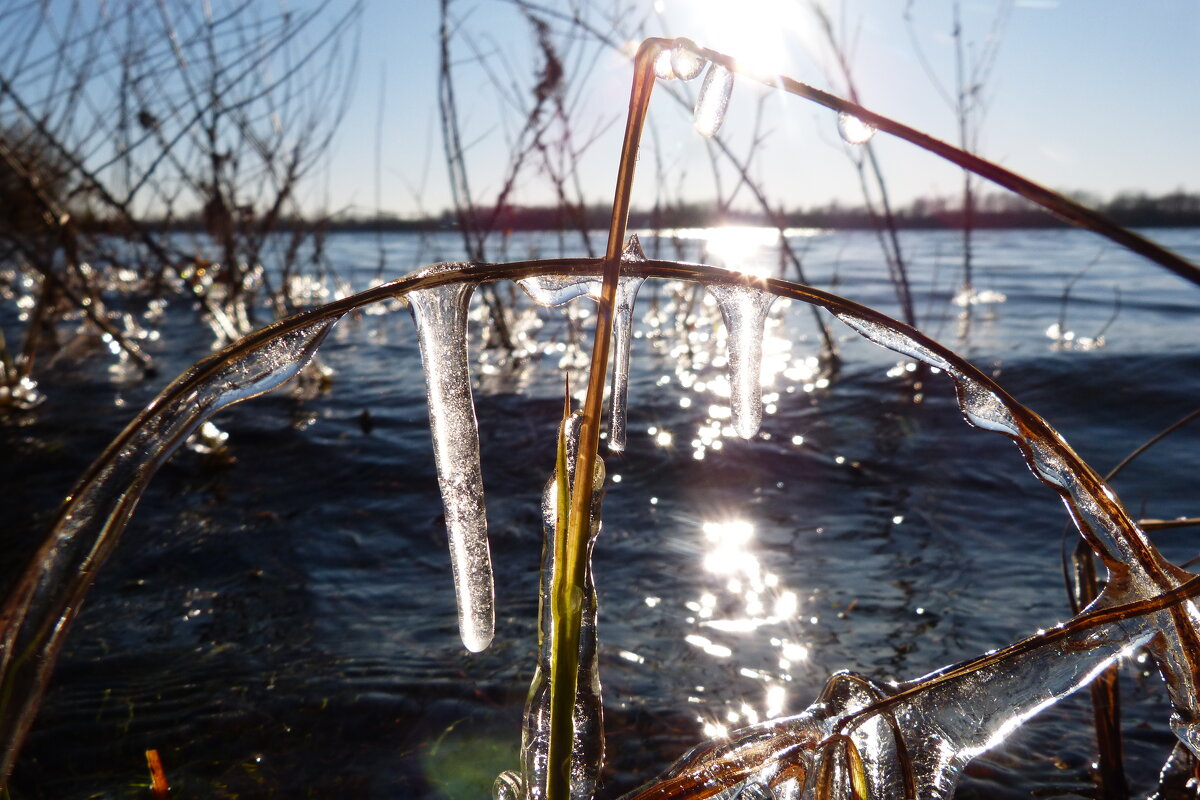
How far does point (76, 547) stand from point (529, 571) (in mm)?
2003

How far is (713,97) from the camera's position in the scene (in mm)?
676

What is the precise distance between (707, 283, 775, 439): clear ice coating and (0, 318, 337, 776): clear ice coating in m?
0.44

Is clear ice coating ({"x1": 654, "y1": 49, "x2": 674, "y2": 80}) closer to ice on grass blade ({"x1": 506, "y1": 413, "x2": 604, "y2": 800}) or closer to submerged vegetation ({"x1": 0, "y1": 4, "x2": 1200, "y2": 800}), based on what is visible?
submerged vegetation ({"x1": 0, "y1": 4, "x2": 1200, "y2": 800})

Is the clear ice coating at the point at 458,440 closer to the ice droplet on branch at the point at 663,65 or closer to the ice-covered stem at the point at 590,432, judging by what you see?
the ice-covered stem at the point at 590,432

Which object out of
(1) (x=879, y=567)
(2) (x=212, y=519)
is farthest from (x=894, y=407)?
(2) (x=212, y=519)

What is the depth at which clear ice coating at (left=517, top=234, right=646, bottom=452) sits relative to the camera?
0.76 m

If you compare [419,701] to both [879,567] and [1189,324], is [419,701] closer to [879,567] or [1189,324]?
[879,567]

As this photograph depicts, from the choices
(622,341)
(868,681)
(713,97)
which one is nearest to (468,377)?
(622,341)

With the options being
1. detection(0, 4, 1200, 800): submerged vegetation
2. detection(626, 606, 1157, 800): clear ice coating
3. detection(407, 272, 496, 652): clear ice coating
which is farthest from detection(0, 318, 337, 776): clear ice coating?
detection(626, 606, 1157, 800): clear ice coating

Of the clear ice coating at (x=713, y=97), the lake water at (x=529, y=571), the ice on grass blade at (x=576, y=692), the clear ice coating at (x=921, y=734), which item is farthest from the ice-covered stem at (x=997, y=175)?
the lake water at (x=529, y=571)

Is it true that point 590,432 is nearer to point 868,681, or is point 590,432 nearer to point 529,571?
point 868,681

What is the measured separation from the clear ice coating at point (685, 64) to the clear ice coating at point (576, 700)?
302 millimetres

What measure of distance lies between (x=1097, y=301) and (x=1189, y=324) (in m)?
1.74

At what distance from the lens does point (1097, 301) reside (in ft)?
27.7
